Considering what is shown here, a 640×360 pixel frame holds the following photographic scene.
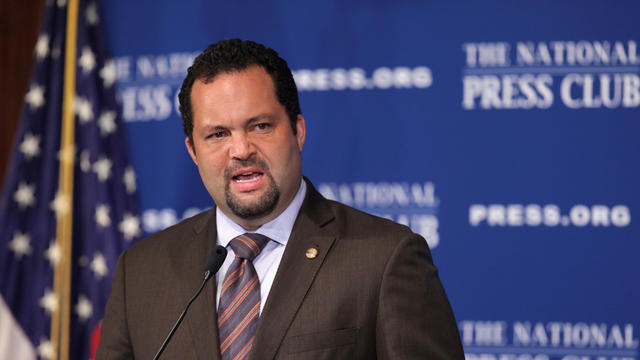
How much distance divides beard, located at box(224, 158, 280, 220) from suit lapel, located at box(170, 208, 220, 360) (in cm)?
17

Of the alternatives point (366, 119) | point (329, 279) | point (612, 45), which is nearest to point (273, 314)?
point (329, 279)

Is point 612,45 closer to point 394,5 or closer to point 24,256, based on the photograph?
point 394,5

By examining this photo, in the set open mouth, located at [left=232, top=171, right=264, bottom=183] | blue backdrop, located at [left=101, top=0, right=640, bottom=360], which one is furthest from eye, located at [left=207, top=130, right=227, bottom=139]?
blue backdrop, located at [left=101, top=0, right=640, bottom=360]

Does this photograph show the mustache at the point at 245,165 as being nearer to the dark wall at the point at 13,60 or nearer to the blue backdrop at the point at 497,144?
the blue backdrop at the point at 497,144

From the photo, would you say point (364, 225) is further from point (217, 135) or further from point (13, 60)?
point (13, 60)

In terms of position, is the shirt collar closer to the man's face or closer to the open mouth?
the man's face

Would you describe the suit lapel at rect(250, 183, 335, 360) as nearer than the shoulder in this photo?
Yes

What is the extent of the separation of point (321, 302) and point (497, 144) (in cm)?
169

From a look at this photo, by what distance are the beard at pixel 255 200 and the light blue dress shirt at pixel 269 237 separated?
7 centimetres

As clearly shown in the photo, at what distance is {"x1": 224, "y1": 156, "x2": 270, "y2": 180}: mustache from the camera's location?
160 cm

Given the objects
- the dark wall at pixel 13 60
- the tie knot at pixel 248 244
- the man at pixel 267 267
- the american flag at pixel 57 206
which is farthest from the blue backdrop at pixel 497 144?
the tie knot at pixel 248 244

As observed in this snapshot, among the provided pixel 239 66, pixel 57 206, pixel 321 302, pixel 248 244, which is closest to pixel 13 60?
pixel 57 206

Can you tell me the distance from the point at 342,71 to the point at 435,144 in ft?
1.74

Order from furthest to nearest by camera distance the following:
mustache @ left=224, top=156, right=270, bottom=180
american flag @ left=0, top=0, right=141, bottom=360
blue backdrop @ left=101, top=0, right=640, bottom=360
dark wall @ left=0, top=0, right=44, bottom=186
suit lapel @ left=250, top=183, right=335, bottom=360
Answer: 1. dark wall @ left=0, top=0, right=44, bottom=186
2. american flag @ left=0, top=0, right=141, bottom=360
3. blue backdrop @ left=101, top=0, right=640, bottom=360
4. mustache @ left=224, top=156, right=270, bottom=180
5. suit lapel @ left=250, top=183, right=335, bottom=360
